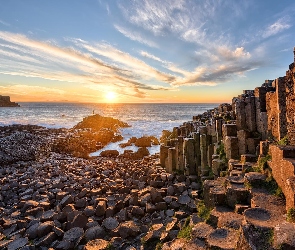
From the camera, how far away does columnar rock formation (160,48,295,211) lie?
5629mm

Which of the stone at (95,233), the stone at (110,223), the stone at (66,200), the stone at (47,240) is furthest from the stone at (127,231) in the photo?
the stone at (66,200)

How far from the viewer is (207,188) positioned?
679 centimetres

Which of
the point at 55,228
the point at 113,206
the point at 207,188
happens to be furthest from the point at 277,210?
the point at 55,228

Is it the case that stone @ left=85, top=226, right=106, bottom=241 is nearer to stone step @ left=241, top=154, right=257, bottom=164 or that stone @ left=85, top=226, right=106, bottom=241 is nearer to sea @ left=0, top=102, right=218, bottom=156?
stone step @ left=241, top=154, right=257, bottom=164

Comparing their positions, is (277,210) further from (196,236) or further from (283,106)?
(283,106)

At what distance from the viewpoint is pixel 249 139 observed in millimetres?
7914

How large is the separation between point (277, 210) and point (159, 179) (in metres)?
5.83

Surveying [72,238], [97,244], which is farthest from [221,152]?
[72,238]

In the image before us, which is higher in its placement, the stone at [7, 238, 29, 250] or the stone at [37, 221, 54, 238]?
the stone at [37, 221, 54, 238]

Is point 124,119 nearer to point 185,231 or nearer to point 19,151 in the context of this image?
point 19,151

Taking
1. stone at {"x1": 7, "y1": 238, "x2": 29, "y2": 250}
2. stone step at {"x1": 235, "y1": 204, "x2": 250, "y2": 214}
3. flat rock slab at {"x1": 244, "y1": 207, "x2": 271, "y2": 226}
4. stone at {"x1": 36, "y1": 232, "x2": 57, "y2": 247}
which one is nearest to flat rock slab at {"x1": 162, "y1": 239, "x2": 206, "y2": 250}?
flat rock slab at {"x1": 244, "y1": 207, "x2": 271, "y2": 226}

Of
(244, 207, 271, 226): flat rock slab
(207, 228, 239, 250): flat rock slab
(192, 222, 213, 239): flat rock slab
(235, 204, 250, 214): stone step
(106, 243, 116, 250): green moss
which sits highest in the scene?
(244, 207, 271, 226): flat rock slab

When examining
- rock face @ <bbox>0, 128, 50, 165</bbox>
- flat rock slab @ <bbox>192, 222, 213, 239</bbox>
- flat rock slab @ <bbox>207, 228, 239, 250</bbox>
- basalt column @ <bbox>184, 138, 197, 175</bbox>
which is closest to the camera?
flat rock slab @ <bbox>207, 228, 239, 250</bbox>

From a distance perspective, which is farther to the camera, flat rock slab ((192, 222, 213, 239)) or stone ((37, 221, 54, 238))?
stone ((37, 221, 54, 238))
